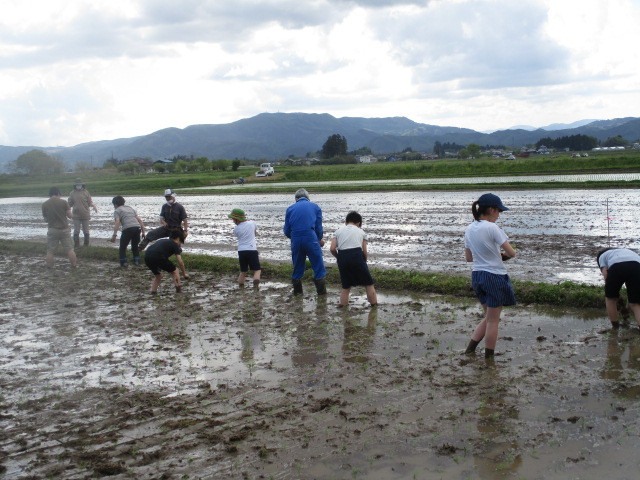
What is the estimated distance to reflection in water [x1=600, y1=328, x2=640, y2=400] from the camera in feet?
18.4

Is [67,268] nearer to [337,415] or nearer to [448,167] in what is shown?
[337,415]

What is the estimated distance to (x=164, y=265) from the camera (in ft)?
36.2

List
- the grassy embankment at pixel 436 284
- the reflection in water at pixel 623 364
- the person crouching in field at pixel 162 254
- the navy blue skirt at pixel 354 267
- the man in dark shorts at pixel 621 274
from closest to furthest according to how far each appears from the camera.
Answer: the reflection in water at pixel 623 364
the man in dark shorts at pixel 621 274
the grassy embankment at pixel 436 284
the navy blue skirt at pixel 354 267
the person crouching in field at pixel 162 254

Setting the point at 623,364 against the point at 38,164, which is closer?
the point at 623,364

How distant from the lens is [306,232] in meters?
10.2

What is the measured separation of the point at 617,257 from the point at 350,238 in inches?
144

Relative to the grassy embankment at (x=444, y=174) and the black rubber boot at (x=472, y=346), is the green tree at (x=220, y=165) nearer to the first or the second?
the grassy embankment at (x=444, y=174)

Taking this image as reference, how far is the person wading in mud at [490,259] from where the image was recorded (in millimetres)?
6352

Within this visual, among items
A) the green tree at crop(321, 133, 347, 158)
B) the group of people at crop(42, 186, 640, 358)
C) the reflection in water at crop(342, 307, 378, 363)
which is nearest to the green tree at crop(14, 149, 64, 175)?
the green tree at crop(321, 133, 347, 158)

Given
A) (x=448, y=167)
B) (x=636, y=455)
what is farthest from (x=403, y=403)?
(x=448, y=167)

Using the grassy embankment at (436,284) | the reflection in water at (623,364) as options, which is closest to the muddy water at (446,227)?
the grassy embankment at (436,284)

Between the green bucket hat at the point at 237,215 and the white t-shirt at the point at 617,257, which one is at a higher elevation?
the green bucket hat at the point at 237,215

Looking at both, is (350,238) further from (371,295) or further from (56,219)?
(56,219)

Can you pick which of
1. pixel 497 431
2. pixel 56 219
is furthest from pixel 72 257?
pixel 497 431
